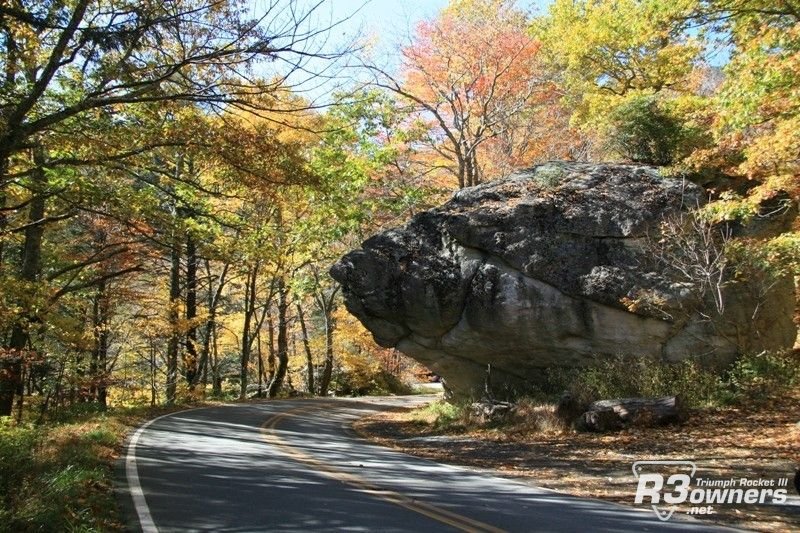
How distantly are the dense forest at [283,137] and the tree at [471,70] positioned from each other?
81mm

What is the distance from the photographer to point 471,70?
20859 mm

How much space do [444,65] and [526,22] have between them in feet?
19.7

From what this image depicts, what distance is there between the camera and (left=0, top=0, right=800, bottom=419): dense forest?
8.70 metres

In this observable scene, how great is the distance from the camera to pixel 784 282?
14.9m

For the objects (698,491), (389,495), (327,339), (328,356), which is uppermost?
(327,339)

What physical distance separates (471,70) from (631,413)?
1368 cm

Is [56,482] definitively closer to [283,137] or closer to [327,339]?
[283,137]

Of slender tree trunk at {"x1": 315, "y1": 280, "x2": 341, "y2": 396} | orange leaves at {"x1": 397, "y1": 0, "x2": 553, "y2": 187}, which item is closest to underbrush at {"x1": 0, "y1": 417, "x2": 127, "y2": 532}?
orange leaves at {"x1": 397, "y1": 0, "x2": 553, "y2": 187}

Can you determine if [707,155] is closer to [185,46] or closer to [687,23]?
[687,23]

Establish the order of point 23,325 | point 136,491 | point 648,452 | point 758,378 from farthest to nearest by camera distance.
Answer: point 23,325 → point 758,378 → point 648,452 → point 136,491

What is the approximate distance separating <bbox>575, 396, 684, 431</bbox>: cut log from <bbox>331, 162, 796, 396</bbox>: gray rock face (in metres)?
2.69

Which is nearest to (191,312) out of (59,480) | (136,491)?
(136,491)

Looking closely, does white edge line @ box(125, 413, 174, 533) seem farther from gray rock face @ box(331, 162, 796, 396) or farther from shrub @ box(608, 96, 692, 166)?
shrub @ box(608, 96, 692, 166)

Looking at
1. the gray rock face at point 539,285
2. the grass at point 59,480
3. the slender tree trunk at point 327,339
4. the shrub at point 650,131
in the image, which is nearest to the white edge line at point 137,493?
the grass at point 59,480
